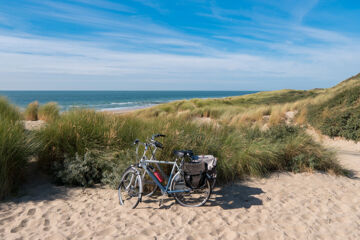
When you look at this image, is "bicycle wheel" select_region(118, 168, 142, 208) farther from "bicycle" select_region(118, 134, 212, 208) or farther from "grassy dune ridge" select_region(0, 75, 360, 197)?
"grassy dune ridge" select_region(0, 75, 360, 197)

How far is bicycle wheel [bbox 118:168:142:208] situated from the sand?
6.2 inches

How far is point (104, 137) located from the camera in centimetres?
602

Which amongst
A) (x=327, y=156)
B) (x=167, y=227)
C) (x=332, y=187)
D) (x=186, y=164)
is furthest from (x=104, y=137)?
(x=327, y=156)

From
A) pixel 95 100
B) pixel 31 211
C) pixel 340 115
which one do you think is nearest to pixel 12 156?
pixel 31 211

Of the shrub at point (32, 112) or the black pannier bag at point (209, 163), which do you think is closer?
the black pannier bag at point (209, 163)

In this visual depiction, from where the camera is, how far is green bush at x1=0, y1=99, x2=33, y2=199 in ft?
15.3

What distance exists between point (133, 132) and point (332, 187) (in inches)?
184

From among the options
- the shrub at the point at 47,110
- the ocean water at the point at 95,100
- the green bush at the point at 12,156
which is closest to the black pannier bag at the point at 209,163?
the green bush at the point at 12,156

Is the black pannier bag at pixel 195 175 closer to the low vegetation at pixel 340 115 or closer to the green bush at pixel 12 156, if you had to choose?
the green bush at pixel 12 156

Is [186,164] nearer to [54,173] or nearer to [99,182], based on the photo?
[99,182]

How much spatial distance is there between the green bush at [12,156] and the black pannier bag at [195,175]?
3.09m

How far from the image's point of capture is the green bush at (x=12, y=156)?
4.67 m

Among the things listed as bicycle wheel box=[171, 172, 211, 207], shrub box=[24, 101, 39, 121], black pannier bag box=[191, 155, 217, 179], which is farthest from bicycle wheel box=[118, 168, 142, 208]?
shrub box=[24, 101, 39, 121]

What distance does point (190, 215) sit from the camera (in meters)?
4.39
